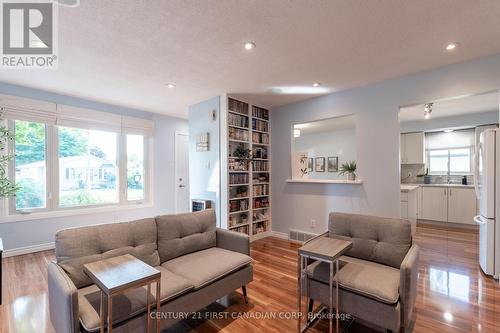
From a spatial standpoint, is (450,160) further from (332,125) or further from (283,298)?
(283,298)

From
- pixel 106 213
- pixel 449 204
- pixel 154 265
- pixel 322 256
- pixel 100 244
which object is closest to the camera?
pixel 322 256

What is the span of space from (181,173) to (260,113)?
2.50 m

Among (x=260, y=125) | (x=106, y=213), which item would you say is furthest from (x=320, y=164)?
(x=106, y=213)

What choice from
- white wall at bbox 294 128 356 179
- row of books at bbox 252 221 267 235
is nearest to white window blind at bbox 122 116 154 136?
row of books at bbox 252 221 267 235

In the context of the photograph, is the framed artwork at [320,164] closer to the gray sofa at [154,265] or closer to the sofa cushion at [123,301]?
the gray sofa at [154,265]

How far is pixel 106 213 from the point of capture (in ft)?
14.6

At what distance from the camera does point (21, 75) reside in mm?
3092

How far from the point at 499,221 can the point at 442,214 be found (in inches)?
111

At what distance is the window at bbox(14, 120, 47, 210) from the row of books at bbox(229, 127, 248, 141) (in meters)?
3.10

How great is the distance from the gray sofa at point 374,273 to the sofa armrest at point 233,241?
67 centimetres

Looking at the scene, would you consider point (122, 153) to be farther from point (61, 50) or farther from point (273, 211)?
point (273, 211)

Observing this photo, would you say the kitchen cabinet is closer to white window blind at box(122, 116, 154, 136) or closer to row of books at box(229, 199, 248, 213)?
row of books at box(229, 199, 248, 213)

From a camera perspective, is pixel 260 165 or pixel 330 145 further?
pixel 330 145

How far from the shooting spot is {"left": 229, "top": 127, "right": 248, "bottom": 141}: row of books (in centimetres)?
390
